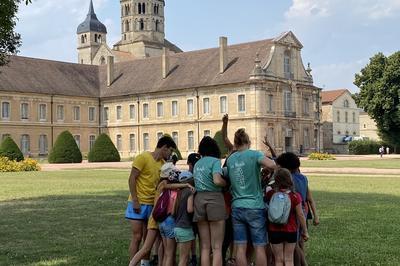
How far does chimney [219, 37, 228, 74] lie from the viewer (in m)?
56.0

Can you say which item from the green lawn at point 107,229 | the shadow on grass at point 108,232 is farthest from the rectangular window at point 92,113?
the shadow on grass at point 108,232

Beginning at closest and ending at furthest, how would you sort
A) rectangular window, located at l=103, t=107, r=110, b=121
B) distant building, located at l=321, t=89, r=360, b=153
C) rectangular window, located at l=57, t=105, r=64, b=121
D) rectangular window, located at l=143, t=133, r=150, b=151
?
rectangular window, located at l=57, t=105, r=64, b=121
rectangular window, located at l=143, t=133, r=150, b=151
rectangular window, located at l=103, t=107, r=110, b=121
distant building, located at l=321, t=89, r=360, b=153

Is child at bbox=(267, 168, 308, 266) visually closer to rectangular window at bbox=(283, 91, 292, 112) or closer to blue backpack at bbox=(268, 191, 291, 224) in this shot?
blue backpack at bbox=(268, 191, 291, 224)

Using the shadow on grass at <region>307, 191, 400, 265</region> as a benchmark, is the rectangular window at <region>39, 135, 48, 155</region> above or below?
above

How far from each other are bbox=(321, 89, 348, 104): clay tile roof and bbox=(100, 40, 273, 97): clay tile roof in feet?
107

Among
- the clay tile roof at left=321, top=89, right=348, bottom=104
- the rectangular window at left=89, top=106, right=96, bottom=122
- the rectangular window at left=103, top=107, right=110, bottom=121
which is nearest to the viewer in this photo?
the rectangular window at left=89, top=106, right=96, bottom=122

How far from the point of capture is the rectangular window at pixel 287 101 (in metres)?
58.3

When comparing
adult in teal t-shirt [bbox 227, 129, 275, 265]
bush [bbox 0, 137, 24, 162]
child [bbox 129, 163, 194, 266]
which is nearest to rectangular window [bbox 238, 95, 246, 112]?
bush [bbox 0, 137, 24, 162]

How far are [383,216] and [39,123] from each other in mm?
49636

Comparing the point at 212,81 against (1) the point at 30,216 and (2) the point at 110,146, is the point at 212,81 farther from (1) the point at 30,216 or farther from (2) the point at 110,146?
(1) the point at 30,216

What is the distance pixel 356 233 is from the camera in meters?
10.1

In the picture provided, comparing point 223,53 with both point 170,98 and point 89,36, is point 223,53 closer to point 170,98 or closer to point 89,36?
point 170,98

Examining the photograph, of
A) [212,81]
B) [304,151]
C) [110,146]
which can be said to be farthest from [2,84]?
[304,151]

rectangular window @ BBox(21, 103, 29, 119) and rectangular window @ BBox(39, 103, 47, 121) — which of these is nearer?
rectangular window @ BBox(21, 103, 29, 119)
